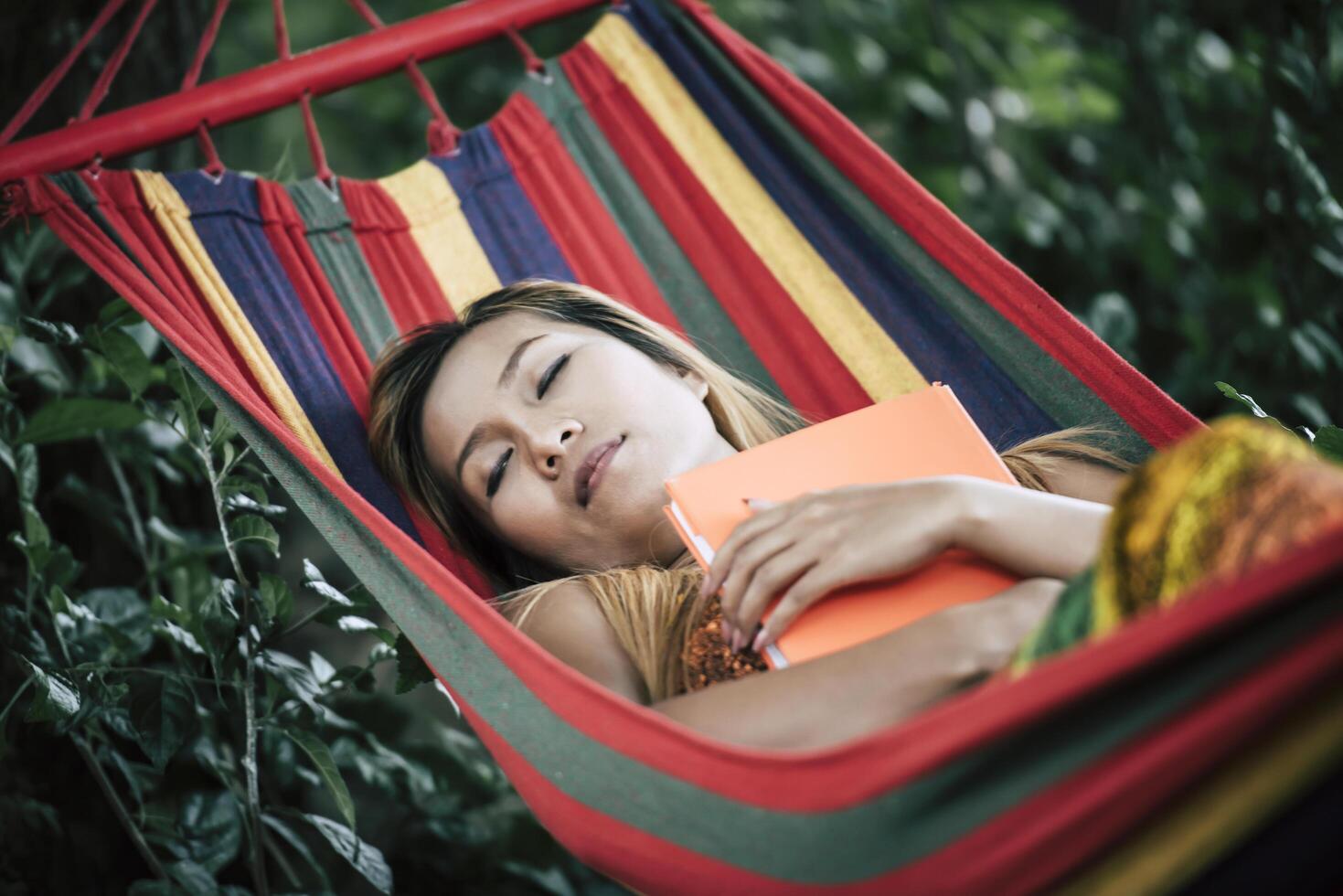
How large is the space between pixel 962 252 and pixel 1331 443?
0.49 metres

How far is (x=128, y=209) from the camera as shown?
5.11 ft

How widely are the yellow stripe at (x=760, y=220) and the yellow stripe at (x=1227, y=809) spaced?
924mm

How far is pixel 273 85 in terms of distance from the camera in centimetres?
175

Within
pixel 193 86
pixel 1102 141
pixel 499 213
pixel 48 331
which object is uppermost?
pixel 193 86

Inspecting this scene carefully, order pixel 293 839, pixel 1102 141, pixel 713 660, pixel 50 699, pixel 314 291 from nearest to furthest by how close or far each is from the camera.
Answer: pixel 713 660
pixel 50 699
pixel 293 839
pixel 314 291
pixel 1102 141

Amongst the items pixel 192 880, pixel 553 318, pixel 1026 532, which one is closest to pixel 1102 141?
pixel 553 318

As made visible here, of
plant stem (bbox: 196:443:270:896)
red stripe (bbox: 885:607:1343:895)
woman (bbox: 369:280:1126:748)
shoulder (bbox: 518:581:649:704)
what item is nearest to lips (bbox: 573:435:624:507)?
woman (bbox: 369:280:1126:748)

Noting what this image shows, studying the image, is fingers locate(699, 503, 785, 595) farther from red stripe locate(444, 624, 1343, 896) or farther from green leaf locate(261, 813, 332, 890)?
green leaf locate(261, 813, 332, 890)

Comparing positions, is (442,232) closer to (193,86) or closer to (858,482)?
(193,86)

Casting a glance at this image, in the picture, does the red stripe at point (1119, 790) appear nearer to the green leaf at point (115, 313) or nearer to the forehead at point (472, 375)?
the forehead at point (472, 375)

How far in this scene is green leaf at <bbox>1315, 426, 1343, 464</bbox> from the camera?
1257 mm

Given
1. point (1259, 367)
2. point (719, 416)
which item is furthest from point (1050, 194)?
point (719, 416)

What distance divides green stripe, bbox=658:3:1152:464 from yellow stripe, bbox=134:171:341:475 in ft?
2.57

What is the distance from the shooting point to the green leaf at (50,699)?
1.33 meters
